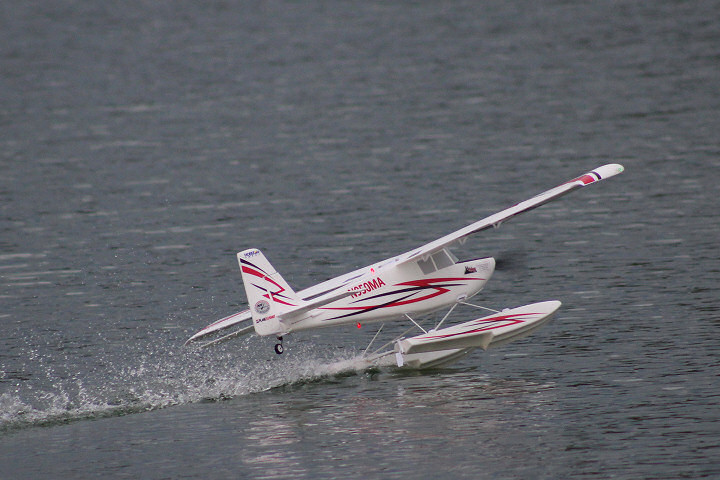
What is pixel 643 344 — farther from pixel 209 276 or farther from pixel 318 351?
pixel 209 276

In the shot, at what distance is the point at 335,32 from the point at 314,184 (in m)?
46.0

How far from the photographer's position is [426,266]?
21219 mm

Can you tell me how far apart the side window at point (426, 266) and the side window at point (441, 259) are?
12cm

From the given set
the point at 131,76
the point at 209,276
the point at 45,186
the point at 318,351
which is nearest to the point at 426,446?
the point at 318,351

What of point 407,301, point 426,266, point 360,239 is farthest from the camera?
point 360,239

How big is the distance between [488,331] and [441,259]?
5.51 feet

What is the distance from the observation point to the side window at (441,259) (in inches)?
840

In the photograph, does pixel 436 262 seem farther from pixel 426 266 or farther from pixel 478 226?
pixel 478 226

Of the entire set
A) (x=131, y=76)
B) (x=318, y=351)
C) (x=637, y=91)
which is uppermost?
(x=131, y=76)

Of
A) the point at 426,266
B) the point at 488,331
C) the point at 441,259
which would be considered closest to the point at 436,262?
the point at 441,259

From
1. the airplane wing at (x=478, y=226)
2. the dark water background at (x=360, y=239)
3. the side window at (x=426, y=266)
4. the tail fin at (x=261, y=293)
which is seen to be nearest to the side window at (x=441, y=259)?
the side window at (x=426, y=266)

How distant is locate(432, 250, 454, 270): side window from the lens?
2134 centimetres

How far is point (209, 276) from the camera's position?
29656mm

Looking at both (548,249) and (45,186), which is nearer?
(548,249)
